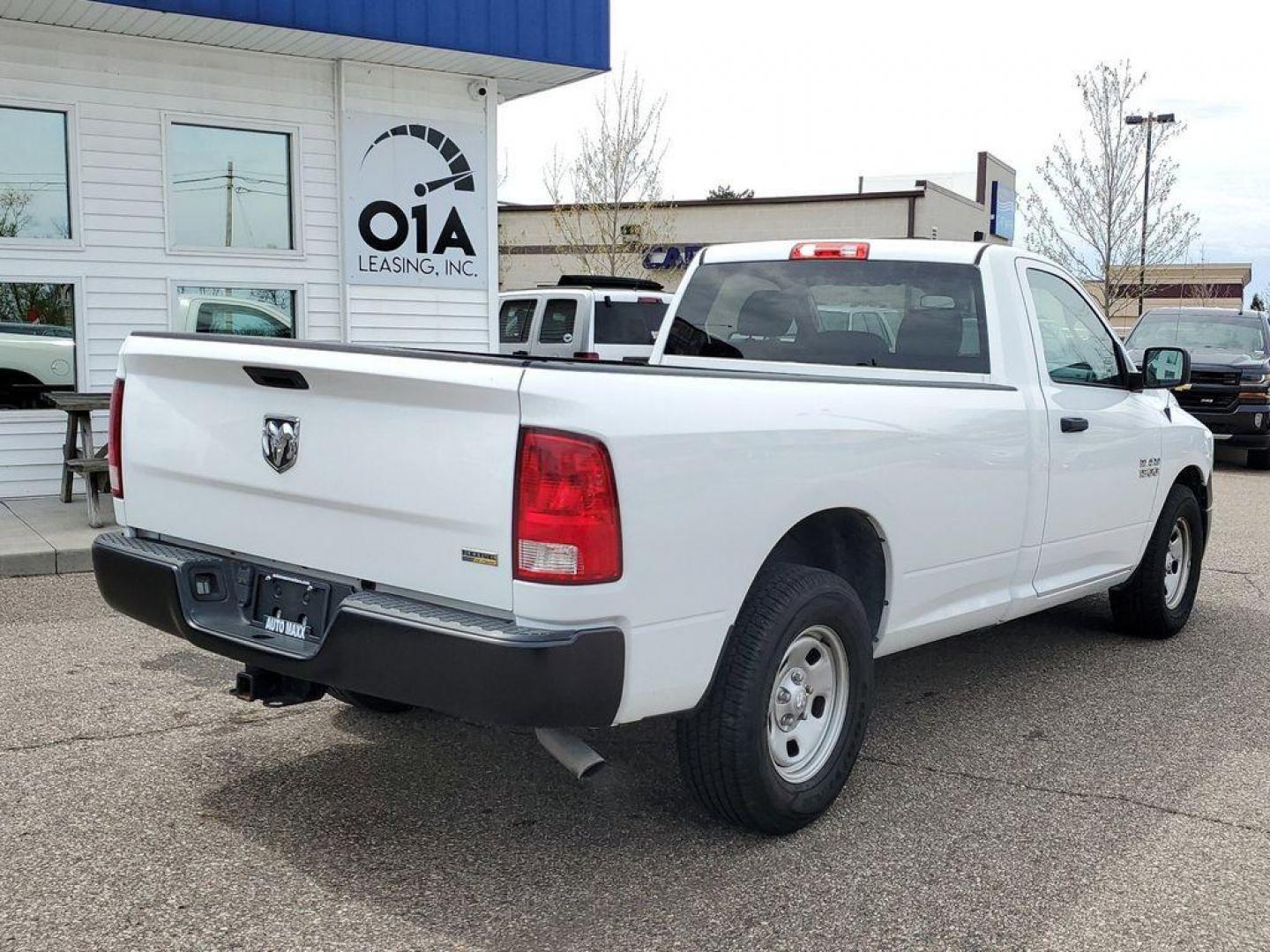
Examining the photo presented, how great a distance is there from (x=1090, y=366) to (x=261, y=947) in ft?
14.0

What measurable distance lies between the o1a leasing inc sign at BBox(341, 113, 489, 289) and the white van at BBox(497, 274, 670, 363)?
2.24 meters

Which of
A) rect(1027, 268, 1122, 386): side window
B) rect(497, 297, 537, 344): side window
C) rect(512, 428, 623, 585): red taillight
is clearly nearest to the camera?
rect(512, 428, 623, 585): red taillight

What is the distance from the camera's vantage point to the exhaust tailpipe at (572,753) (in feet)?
11.1

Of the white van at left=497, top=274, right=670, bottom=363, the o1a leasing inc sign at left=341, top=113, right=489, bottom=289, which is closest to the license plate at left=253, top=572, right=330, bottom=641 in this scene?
the o1a leasing inc sign at left=341, top=113, right=489, bottom=289

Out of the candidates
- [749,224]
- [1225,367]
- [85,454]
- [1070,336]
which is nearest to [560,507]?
[1070,336]

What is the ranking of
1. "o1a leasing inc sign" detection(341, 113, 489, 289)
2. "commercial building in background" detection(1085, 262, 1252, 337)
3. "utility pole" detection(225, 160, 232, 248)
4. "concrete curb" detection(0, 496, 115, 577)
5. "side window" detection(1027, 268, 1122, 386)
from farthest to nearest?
"commercial building in background" detection(1085, 262, 1252, 337), "o1a leasing inc sign" detection(341, 113, 489, 289), "utility pole" detection(225, 160, 232, 248), "concrete curb" detection(0, 496, 115, 577), "side window" detection(1027, 268, 1122, 386)

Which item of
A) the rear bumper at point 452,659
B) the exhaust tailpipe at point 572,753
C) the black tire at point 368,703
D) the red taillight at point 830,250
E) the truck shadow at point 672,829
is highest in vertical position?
the red taillight at point 830,250

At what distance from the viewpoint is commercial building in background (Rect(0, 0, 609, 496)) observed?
9914mm

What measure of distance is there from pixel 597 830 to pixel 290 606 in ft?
3.85

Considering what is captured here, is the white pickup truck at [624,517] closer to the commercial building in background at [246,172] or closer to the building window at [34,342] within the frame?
the commercial building in background at [246,172]

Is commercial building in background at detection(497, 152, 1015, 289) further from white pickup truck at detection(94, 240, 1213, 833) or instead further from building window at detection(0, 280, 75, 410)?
white pickup truck at detection(94, 240, 1213, 833)

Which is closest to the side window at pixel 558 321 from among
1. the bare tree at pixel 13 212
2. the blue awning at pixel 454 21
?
the blue awning at pixel 454 21

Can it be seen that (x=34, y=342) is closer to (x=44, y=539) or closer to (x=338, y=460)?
(x=44, y=539)

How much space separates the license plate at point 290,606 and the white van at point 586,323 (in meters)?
10.4
